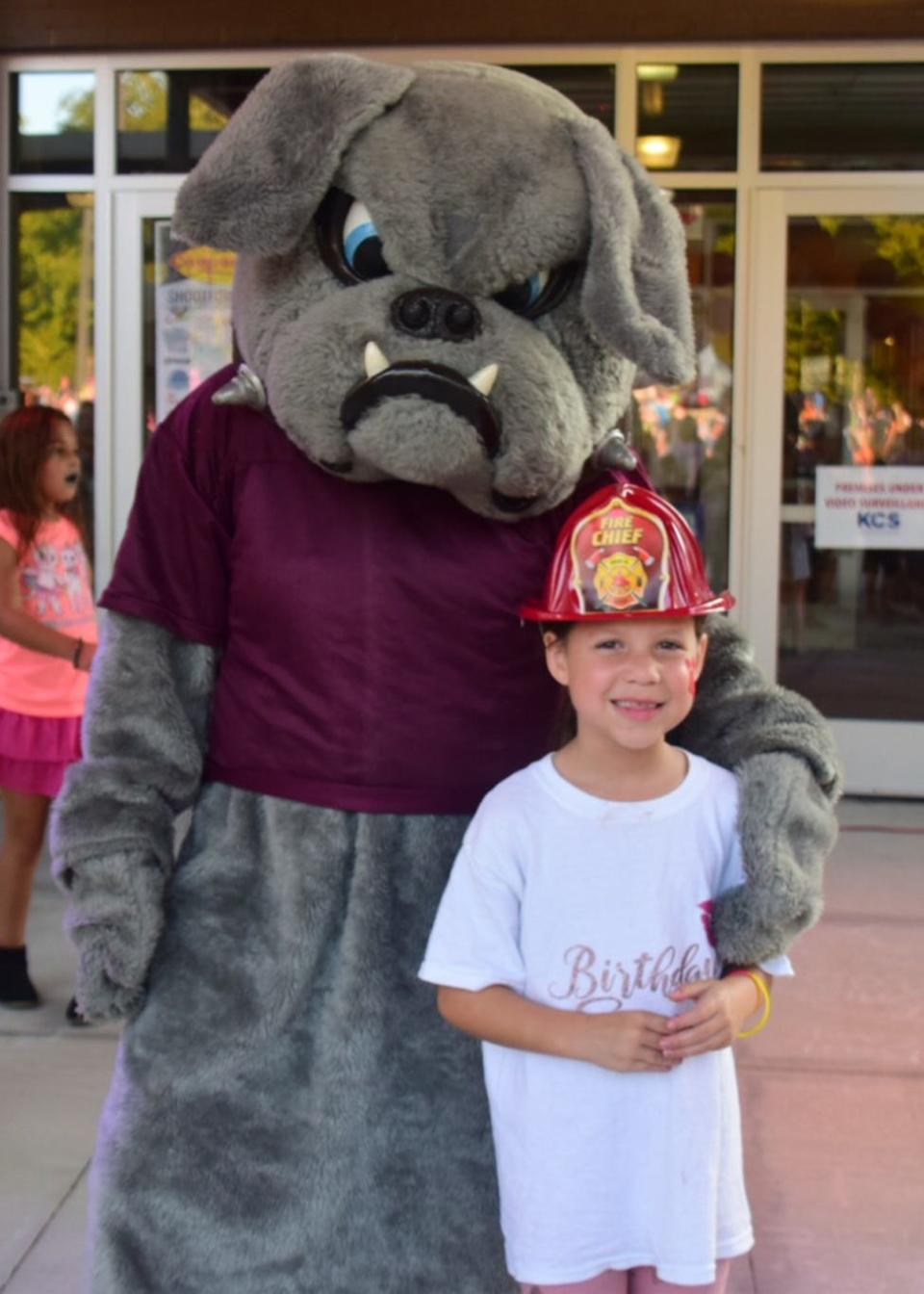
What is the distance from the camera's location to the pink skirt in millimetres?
4691

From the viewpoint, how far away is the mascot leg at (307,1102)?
222cm

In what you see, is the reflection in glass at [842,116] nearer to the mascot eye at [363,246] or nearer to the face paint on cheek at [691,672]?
the mascot eye at [363,246]

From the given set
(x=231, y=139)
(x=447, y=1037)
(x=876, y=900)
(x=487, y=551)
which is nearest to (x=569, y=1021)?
(x=447, y=1037)

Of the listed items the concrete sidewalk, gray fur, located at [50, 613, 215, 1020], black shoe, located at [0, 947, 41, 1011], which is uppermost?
gray fur, located at [50, 613, 215, 1020]

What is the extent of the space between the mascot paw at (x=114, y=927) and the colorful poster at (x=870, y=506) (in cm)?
565

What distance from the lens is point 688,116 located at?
7.32 m

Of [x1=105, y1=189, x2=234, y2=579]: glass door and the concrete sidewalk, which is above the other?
[x1=105, y1=189, x2=234, y2=579]: glass door

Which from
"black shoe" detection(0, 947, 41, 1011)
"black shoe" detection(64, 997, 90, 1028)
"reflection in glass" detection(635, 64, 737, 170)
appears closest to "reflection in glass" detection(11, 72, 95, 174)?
"reflection in glass" detection(635, 64, 737, 170)

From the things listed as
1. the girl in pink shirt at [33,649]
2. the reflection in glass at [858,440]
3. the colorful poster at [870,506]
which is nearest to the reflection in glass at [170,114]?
the reflection in glass at [858,440]

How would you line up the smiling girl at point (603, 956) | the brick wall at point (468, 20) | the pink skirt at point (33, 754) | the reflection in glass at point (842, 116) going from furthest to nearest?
the reflection in glass at point (842, 116) → the brick wall at point (468, 20) → the pink skirt at point (33, 754) → the smiling girl at point (603, 956)

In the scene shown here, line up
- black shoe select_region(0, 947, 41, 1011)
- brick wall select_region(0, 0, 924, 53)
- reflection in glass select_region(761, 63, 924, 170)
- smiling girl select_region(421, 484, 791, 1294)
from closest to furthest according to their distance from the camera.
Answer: smiling girl select_region(421, 484, 791, 1294) → black shoe select_region(0, 947, 41, 1011) → brick wall select_region(0, 0, 924, 53) → reflection in glass select_region(761, 63, 924, 170)

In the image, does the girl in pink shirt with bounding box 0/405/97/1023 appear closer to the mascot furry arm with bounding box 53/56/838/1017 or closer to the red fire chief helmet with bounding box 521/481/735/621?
the mascot furry arm with bounding box 53/56/838/1017

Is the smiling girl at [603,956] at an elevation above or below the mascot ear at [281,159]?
below

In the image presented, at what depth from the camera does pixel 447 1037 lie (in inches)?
89.4
